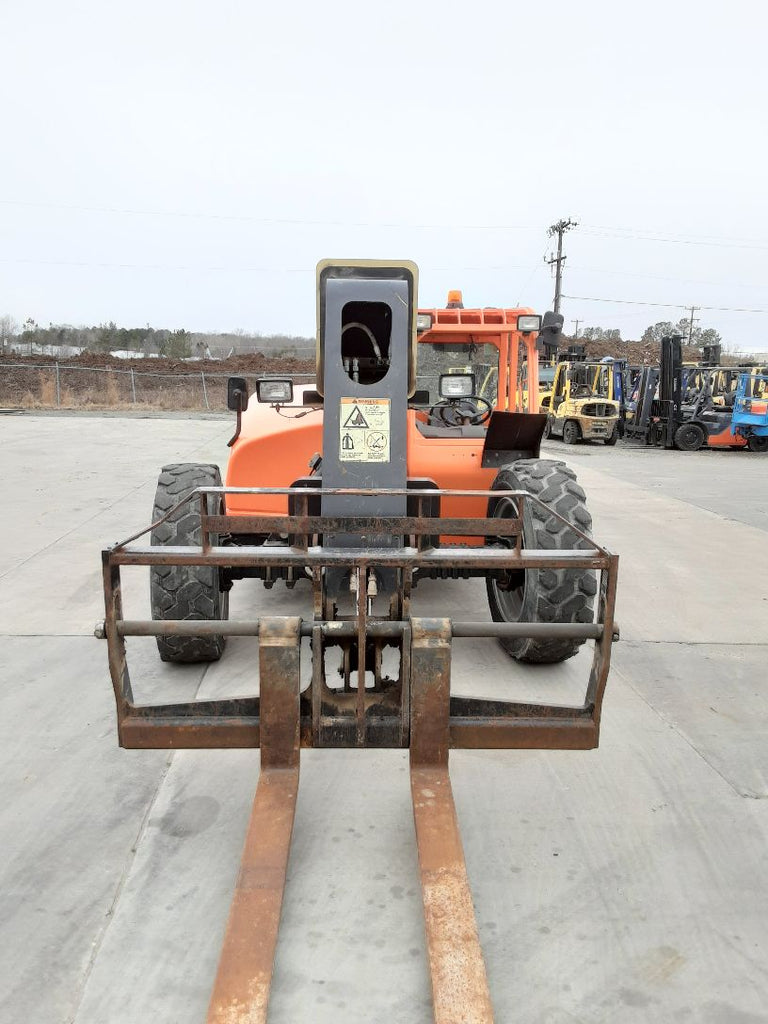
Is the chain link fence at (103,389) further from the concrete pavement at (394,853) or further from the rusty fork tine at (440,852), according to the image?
the rusty fork tine at (440,852)

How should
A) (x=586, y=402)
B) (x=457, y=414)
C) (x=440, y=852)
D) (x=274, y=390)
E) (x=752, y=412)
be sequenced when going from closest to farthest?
(x=440, y=852)
(x=274, y=390)
(x=457, y=414)
(x=752, y=412)
(x=586, y=402)

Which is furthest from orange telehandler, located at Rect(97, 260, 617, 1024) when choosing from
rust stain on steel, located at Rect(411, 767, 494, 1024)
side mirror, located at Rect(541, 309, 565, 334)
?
side mirror, located at Rect(541, 309, 565, 334)

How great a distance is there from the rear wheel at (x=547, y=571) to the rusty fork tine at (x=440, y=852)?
129 centimetres

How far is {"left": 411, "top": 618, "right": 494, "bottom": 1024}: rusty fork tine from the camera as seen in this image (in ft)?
7.04

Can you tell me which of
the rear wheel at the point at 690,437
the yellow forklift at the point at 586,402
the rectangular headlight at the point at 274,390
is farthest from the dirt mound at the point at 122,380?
the rectangular headlight at the point at 274,390

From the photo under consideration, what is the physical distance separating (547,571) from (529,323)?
7.99 ft

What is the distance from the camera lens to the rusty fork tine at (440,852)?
2.14m

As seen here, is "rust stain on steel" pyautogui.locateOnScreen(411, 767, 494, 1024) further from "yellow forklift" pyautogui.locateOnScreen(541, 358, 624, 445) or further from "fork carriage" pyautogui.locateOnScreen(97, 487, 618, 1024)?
"yellow forklift" pyautogui.locateOnScreen(541, 358, 624, 445)

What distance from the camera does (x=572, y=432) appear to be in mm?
21969

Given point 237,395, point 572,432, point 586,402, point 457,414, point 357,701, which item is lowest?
point 572,432

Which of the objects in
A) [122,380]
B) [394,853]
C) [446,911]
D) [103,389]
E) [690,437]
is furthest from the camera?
[122,380]

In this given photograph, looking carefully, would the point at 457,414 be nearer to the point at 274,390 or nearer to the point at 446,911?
the point at 274,390

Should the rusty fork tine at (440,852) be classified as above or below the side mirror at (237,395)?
below

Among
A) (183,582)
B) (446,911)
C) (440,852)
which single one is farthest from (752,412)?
(446,911)
